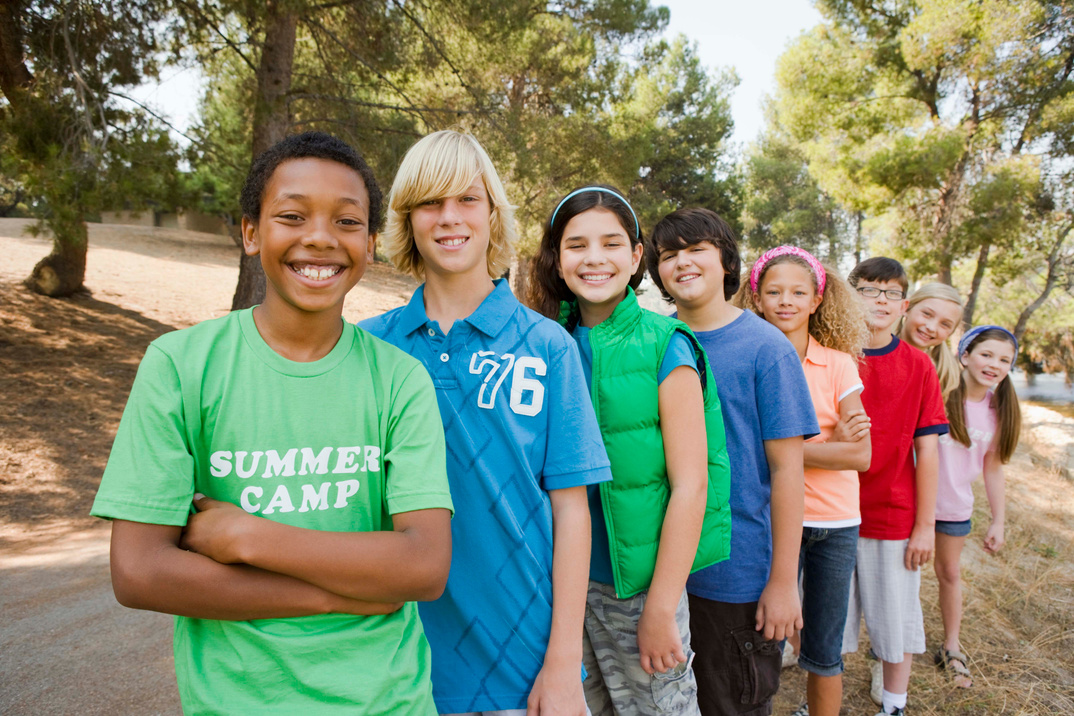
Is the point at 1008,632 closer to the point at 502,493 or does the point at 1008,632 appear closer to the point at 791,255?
the point at 791,255

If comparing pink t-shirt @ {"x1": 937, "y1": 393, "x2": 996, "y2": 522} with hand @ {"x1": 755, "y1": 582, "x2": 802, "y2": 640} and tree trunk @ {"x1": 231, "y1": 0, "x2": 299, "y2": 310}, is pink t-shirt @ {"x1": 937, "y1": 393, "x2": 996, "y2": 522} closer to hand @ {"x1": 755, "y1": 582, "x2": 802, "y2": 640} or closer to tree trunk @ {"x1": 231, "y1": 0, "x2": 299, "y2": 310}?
hand @ {"x1": 755, "y1": 582, "x2": 802, "y2": 640}

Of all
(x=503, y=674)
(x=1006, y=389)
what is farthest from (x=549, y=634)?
(x=1006, y=389)

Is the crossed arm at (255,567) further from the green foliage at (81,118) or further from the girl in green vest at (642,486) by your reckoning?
the green foliage at (81,118)

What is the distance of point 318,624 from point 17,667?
2.10m

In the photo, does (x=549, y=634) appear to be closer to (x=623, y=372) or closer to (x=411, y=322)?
(x=623, y=372)

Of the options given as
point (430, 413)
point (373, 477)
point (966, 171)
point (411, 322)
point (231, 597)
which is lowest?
point (231, 597)

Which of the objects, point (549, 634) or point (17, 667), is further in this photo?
point (17, 667)

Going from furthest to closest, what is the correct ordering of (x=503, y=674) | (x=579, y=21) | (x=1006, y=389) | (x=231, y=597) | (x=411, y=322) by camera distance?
(x=579, y=21), (x=1006, y=389), (x=411, y=322), (x=503, y=674), (x=231, y=597)

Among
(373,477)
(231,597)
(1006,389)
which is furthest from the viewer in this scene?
(1006,389)

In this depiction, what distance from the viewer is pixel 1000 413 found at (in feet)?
10.1

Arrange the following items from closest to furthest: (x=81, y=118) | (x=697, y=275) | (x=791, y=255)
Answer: (x=697, y=275)
(x=791, y=255)
(x=81, y=118)

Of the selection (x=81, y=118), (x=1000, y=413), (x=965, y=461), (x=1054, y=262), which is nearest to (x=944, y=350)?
(x=1000, y=413)

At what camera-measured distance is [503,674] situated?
4.08 feet

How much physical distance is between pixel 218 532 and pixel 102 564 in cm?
319
